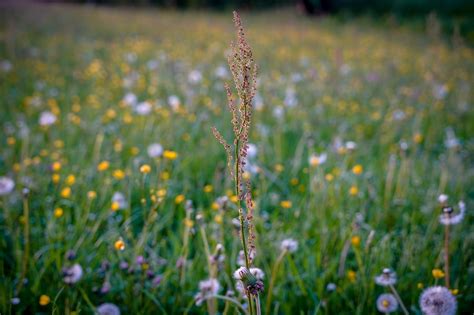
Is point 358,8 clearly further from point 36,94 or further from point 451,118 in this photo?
point 36,94

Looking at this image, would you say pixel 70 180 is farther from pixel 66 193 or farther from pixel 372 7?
pixel 372 7

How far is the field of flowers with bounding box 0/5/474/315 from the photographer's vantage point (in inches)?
57.4

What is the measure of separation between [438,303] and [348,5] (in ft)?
52.2

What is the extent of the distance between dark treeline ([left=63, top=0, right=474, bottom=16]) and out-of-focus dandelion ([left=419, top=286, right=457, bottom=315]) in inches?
531

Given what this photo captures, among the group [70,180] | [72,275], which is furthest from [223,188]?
[72,275]

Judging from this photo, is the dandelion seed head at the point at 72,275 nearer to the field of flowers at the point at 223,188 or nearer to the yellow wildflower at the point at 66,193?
the field of flowers at the point at 223,188

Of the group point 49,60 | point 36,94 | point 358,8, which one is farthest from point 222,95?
point 358,8

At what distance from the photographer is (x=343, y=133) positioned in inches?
128

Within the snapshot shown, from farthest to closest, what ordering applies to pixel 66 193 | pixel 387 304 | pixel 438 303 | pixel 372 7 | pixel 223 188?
pixel 372 7 → pixel 223 188 → pixel 66 193 → pixel 387 304 → pixel 438 303

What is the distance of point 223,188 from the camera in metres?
2.28

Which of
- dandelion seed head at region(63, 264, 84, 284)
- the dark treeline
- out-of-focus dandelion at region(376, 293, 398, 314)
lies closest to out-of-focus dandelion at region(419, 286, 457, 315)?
out-of-focus dandelion at region(376, 293, 398, 314)

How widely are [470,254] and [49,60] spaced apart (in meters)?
5.20

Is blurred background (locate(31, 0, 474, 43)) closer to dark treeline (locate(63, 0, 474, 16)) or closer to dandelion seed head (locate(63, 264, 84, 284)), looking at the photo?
dark treeline (locate(63, 0, 474, 16))

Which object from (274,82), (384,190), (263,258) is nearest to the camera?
(263,258)
